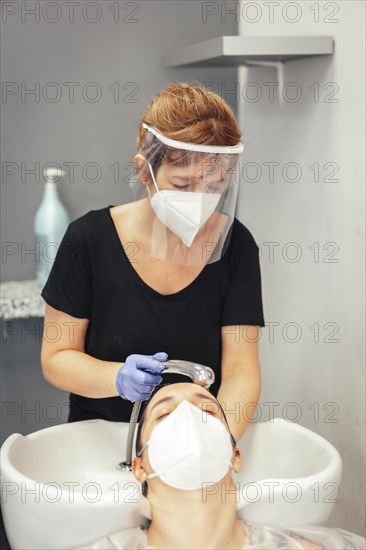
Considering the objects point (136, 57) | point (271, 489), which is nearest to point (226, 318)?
point (271, 489)

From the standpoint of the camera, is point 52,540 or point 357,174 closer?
point 52,540

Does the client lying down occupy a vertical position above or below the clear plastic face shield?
below

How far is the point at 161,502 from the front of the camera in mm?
1333

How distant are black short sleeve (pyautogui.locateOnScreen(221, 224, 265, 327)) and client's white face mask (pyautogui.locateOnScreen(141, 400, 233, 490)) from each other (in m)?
0.37

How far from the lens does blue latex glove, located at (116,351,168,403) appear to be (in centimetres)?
138

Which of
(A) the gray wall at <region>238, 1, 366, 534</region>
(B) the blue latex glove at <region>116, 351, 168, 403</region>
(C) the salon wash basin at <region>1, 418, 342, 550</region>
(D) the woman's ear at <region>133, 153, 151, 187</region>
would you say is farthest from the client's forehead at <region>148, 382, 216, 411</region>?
(A) the gray wall at <region>238, 1, 366, 534</region>

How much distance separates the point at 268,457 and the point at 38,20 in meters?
1.40

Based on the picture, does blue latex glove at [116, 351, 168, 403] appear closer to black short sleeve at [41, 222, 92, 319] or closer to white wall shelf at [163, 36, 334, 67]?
black short sleeve at [41, 222, 92, 319]

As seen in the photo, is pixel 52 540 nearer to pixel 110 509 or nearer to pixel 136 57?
pixel 110 509

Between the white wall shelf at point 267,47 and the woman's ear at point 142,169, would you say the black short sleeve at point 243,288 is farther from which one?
the white wall shelf at point 267,47

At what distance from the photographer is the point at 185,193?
1.47 meters

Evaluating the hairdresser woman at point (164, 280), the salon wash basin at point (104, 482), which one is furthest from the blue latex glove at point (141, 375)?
the salon wash basin at point (104, 482)

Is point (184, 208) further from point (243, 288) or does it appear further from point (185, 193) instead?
point (243, 288)

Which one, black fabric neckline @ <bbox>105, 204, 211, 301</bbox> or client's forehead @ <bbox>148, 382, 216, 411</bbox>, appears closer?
client's forehead @ <bbox>148, 382, 216, 411</bbox>
